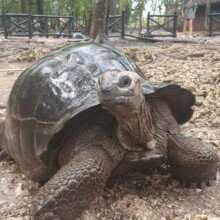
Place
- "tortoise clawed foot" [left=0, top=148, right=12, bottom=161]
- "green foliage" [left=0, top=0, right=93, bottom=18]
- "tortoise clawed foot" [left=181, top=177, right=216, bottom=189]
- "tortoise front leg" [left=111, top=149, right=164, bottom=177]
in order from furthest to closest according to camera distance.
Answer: "green foliage" [left=0, top=0, right=93, bottom=18], "tortoise clawed foot" [left=0, top=148, right=12, bottom=161], "tortoise clawed foot" [left=181, top=177, right=216, bottom=189], "tortoise front leg" [left=111, top=149, right=164, bottom=177]

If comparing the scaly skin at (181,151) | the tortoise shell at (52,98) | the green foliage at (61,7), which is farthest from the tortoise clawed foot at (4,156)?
the green foliage at (61,7)

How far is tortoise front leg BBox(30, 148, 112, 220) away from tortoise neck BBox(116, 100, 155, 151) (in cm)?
18

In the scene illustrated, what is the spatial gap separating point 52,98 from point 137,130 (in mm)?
495

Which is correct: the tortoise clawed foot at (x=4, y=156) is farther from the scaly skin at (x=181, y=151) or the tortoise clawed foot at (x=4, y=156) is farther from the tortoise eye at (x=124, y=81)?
the tortoise eye at (x=124, y=81)

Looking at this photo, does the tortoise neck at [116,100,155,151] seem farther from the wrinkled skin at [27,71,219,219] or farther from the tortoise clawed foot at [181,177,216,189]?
the tortoise clawed foot at [181,177,216,189]

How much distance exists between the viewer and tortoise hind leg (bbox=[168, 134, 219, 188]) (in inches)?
83.8

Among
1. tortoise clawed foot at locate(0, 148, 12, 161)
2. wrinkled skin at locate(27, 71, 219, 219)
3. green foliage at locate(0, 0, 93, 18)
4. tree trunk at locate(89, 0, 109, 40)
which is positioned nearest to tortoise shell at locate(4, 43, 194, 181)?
wrinkled skin at locate(27, 71, 219, 219)

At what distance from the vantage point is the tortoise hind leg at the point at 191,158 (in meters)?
2.13

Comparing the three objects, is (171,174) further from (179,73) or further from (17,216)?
(179,73)

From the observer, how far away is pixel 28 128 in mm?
2186

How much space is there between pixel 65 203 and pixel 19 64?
619 centimetres

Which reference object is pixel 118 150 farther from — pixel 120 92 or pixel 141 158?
pixel 120 92

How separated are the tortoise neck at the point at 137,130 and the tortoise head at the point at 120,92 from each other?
5 cm

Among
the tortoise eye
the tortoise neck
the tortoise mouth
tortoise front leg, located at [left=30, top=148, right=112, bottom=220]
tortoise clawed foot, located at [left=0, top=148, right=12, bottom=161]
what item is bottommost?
tortoise clawed foot, located at [left=0, top=148, right=12, bottom=161]
